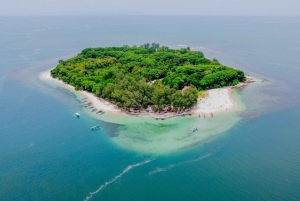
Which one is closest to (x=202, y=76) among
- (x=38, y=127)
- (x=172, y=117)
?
(x=172, y=117)

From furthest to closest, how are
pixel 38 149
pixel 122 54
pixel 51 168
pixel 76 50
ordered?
pixel 76 50
pixel 122 54
pixel 38 149
pixel 51 168

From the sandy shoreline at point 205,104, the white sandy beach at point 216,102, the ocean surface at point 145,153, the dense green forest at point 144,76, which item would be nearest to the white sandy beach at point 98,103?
the sandy shoreline at point 205,104

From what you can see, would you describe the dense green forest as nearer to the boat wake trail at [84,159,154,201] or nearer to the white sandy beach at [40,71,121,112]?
the white sandy beach at [40,71,121,112]

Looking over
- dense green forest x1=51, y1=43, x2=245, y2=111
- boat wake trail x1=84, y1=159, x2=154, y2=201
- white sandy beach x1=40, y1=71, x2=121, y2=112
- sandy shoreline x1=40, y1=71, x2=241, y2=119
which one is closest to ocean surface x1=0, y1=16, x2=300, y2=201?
boat wake trail x1=84, y1=159, x2=154, y2=201

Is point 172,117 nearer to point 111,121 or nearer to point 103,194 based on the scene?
point 111,121

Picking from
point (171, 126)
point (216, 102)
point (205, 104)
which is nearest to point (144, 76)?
point (205, 104)

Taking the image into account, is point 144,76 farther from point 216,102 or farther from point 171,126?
point 171,126

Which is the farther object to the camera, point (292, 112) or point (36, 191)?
point (292, 112)

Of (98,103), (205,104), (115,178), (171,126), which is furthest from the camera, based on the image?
(98,103)

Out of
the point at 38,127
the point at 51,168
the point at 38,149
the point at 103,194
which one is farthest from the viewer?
the point at 38,127
